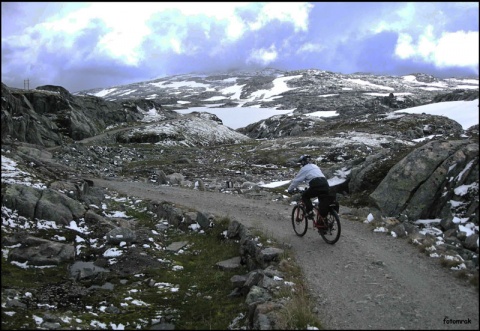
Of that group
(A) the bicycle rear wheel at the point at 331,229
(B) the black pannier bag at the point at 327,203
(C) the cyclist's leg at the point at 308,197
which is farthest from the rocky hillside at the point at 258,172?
(C) the cyclist's leg at the point at 308,197

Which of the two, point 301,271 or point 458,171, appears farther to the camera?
point 458,171

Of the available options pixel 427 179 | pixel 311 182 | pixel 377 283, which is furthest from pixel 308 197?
pixel 427 179

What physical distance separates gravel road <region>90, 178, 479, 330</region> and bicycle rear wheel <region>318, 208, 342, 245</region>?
0.25 meters

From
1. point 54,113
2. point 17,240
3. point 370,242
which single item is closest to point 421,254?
point 370,242

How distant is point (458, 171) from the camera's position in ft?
52.5

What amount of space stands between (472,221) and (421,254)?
3.03m

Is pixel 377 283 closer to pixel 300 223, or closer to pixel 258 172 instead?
pixel 300 223

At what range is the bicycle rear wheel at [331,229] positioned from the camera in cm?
1411

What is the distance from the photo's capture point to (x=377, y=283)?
10.4 m

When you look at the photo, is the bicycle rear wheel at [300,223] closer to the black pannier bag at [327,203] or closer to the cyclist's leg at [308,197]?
the cyclist's leg at [308,197]

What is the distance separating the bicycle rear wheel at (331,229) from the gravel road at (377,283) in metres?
0.25

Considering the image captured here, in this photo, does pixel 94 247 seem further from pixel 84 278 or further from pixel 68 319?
pixel 68 319

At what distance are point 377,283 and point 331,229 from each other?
412 centimetres

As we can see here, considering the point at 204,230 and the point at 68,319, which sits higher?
the point at 68,319
